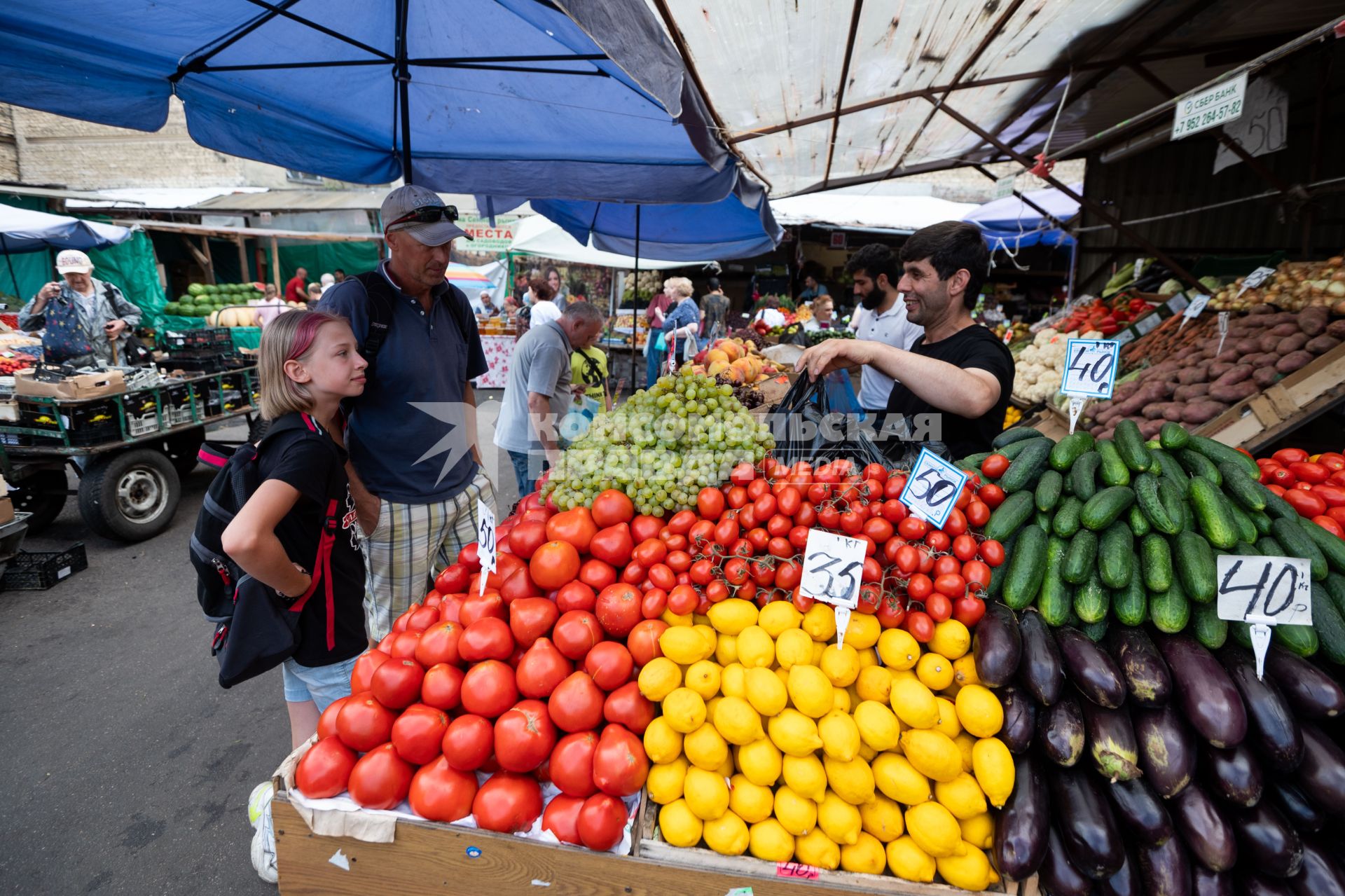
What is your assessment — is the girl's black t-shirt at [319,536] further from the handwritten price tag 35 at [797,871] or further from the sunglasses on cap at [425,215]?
the handwritten price tag 35 at [797,871]

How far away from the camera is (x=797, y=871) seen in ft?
4.79

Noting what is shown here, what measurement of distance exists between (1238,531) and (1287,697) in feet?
1.46

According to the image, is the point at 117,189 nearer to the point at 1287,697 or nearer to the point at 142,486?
the point at 142,486

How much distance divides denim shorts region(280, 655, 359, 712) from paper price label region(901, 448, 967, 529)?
6.79 ft

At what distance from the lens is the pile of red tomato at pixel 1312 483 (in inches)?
89.7

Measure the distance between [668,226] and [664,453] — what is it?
226 inches

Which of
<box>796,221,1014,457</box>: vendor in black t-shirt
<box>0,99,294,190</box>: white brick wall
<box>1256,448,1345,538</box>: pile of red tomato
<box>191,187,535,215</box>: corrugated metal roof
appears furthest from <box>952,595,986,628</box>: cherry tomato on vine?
<box>0,99,294,190</box>: white brick wall

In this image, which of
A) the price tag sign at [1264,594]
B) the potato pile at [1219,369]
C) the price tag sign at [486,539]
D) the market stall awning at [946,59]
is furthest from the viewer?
the potato pile at [1219,369]

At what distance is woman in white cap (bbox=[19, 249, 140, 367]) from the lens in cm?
654

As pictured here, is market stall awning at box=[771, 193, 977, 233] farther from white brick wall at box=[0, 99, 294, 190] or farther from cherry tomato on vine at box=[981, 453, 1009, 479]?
white brick wall at box=[0, 99, 294, 190]

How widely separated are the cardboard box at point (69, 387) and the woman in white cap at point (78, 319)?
1.63 metres

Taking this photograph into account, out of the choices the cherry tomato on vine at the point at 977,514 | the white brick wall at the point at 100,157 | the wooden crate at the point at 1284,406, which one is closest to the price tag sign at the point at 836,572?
the cherry tomato on vine at the point at 977,514

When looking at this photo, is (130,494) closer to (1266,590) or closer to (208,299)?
(1266,590)

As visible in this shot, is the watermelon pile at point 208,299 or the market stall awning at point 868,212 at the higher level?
the market stall awning at point 868,212
